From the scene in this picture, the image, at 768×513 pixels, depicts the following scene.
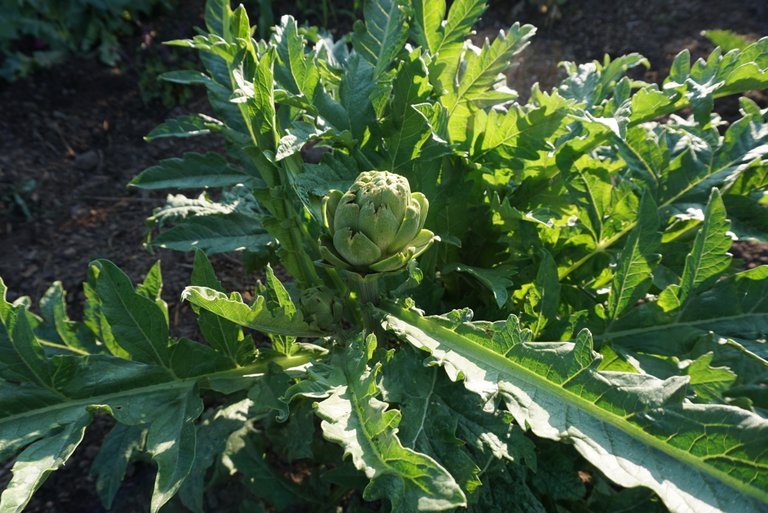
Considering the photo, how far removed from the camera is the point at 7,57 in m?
3.36

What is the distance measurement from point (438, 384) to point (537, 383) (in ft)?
0.83

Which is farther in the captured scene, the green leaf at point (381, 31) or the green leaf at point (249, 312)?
the green leaf at point (381, 31)

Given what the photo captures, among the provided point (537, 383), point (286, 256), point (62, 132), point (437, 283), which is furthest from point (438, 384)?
point (62, 132)

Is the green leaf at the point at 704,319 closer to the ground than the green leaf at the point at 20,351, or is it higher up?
higher up

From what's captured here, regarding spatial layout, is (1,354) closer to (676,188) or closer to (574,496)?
(574,496)

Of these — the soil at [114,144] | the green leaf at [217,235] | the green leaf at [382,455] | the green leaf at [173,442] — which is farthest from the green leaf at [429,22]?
the soil at [114,144]

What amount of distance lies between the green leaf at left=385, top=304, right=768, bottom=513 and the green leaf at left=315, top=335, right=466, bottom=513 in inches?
6.6

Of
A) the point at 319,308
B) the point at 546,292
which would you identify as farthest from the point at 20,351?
the point at 546,292

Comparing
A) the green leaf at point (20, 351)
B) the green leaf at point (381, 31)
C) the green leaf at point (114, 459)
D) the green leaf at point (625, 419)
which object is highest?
the green leaf at point (381, 31)

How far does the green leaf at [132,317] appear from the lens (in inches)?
52.5

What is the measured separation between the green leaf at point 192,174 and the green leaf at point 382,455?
2.54 feet

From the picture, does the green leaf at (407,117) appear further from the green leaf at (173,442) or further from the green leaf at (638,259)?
the green leaf at (173,442)

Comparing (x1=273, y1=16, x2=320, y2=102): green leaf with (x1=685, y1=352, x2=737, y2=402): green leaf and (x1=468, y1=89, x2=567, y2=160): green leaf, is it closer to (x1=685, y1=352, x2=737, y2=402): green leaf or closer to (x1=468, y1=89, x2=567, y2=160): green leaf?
(x1=468, y1=89, x2=567, y2=160): green leaf

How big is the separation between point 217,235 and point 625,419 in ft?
3.62
